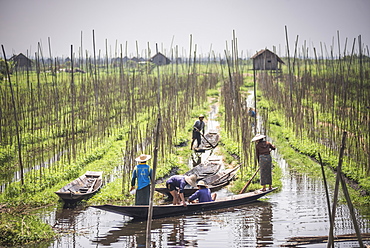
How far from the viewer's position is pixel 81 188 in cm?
966

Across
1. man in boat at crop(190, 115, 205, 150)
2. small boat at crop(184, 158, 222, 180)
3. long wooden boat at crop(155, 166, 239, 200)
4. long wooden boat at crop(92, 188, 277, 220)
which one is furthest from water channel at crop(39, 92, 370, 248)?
man in boat at crop(190, 115, 205, 150)

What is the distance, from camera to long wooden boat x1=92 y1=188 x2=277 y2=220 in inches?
282

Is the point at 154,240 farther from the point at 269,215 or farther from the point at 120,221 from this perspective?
the point at 269,215

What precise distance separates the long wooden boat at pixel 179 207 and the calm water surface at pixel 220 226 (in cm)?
12

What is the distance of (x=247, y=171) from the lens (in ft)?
35.4

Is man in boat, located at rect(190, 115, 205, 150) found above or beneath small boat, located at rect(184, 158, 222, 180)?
above

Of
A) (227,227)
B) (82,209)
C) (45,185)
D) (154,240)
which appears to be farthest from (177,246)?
(45,185)

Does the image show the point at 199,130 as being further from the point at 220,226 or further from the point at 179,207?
the point at 220,226

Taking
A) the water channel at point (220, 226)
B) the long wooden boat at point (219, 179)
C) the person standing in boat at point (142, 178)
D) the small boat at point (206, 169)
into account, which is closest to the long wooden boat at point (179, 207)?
the water channel at point (220, 226)

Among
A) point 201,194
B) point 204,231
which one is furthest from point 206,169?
point 204,231

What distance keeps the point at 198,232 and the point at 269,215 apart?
5.51 ft

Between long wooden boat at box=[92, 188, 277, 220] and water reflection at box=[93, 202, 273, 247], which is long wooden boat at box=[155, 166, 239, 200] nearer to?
long wooden boat at box=[92, 188, 277, 220]

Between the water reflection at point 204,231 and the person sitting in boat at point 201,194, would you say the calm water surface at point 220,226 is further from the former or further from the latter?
the person sitting in boat at point 201,194

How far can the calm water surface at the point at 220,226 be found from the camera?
6.46 metres
